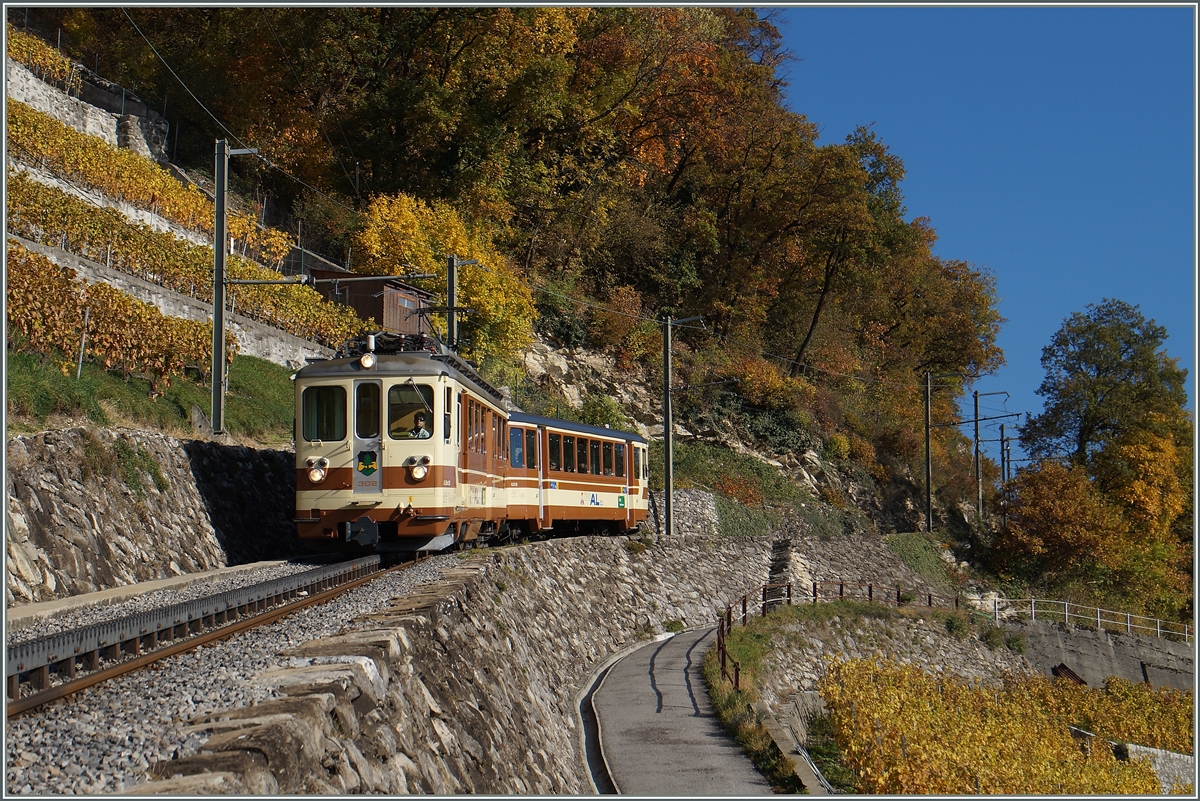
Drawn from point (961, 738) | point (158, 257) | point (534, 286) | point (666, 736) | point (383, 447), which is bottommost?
point (961, 738)

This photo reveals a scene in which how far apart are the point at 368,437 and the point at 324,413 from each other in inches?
30.7

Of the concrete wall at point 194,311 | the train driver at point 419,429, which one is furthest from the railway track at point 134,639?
the concrete wall at point 194,311

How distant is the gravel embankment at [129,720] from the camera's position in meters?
4.87

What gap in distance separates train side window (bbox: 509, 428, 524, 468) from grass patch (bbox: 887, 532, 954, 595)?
2358cm

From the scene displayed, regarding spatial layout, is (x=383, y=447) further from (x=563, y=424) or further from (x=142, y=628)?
(x=563, y=424)

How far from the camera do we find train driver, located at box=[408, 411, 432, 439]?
14.8 meters

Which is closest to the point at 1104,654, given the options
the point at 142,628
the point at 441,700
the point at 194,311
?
the point at 194,311

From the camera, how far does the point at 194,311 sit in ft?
77.5

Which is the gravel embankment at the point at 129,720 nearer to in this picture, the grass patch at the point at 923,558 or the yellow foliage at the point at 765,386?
the grass patch at the point at 923,558

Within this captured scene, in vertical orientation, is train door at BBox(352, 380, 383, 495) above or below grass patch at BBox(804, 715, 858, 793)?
above

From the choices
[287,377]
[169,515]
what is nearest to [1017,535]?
[287,377]

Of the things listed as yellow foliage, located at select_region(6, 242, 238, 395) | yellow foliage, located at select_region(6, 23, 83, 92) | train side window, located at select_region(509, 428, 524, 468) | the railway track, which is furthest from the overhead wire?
the railway track

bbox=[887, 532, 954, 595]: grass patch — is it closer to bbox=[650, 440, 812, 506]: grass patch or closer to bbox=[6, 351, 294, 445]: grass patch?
bbox=[650, 440, 812, 506]: grass patch

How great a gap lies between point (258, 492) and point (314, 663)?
38.9ft
